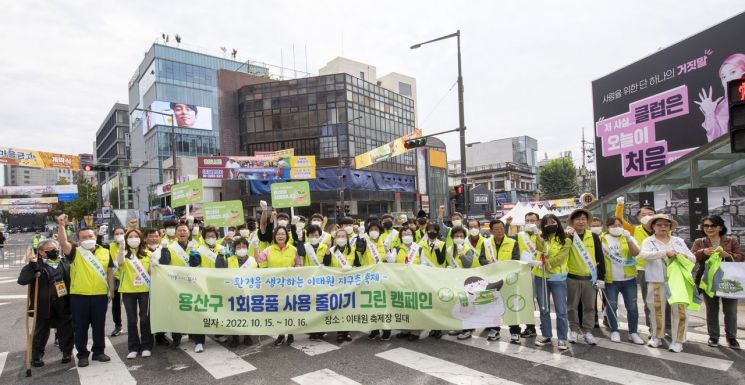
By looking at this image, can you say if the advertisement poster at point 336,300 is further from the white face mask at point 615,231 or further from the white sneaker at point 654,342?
the white sneaker at point 654,342

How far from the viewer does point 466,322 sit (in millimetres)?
6336

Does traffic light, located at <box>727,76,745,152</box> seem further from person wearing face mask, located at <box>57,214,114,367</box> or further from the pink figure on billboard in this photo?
the pink figure on billboard

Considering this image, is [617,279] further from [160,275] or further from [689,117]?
[689,117]

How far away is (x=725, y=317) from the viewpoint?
5773 mm

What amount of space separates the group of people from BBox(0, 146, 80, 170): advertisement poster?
108 feet

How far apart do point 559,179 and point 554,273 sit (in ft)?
200

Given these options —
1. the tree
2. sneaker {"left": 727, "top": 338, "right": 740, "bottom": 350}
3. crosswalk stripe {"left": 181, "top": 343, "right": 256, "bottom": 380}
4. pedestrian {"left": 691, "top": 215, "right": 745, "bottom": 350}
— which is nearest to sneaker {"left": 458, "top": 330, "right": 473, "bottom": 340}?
crosswalk stripe {"left": 181, "top": 343, "right": 256, "bottom": 380}

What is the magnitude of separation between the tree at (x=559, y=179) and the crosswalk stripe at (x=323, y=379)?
61.0 m

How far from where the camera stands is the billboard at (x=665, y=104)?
15164 mm

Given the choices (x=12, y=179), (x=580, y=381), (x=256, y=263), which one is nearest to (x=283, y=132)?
(x=256, y=263)

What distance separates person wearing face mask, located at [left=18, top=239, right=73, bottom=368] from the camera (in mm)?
5727

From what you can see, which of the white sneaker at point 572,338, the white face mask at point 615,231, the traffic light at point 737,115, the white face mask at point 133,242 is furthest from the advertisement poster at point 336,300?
the traffic light at point 737,115

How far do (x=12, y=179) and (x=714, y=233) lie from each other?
198 meters

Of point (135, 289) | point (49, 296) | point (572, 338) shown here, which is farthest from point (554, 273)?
point (49, 296)
